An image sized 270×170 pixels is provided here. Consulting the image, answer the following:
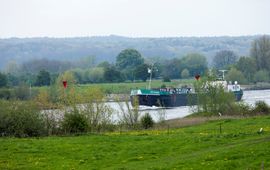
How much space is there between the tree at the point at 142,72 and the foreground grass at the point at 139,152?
10337 cm

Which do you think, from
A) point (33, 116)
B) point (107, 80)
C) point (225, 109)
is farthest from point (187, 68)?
point (33, 116)

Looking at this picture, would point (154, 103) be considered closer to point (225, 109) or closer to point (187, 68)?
point (225, 109)

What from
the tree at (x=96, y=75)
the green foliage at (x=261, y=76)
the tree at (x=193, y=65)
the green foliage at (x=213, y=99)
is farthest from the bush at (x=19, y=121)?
the tree at (x=193, y=65)

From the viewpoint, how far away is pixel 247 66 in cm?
13700

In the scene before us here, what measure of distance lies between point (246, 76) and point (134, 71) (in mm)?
27594

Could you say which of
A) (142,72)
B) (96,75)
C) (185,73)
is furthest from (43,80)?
(185,73)

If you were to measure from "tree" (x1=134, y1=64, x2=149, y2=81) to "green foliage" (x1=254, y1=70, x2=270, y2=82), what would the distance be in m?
27.5

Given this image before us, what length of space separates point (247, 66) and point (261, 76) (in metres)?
7.21

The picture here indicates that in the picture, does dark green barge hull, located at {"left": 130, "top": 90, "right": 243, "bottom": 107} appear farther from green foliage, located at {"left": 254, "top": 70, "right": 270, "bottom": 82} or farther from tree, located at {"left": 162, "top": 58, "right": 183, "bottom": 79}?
tree, located at {"left": 162, "top": 58, "right": 183, "bottom": 79}

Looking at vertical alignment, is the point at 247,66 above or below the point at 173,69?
above

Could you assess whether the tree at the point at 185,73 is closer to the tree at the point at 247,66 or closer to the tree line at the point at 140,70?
the tree line at the point at 140,70

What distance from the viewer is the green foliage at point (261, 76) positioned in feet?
464

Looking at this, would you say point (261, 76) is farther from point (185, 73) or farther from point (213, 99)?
point (213, 99)

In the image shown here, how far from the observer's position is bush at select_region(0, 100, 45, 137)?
36125 millimetres
